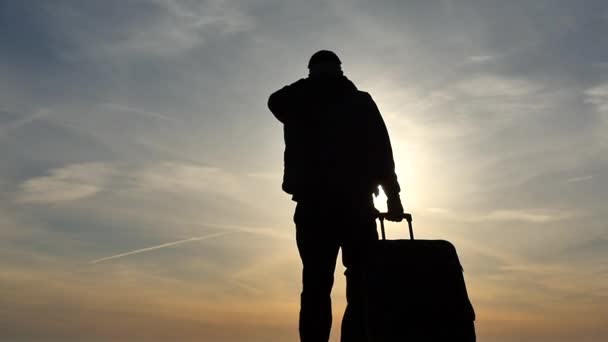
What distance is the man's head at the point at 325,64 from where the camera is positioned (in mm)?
6617

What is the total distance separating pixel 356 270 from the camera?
643 centimetres

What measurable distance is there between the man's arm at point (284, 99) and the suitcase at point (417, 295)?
1.61 metres

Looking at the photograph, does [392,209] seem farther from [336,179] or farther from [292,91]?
[292,91]

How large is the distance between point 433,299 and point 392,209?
3.78 feet

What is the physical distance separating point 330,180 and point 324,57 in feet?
4.01

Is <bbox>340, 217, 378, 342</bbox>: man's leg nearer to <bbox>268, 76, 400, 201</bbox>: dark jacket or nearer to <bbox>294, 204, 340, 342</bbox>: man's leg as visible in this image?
<bbox>294, 204, 340, 342</bbox>: man's leg

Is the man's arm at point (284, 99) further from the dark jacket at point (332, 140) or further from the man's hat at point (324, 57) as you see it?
the man's hat at point (324, 57)

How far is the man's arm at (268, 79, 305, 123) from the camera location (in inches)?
261

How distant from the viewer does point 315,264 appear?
6.41m

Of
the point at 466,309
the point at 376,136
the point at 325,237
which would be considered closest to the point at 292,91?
the point at 376,136

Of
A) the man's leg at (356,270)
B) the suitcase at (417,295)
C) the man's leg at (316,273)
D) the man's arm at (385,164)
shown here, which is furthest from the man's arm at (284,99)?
the suitcase at (417,295)

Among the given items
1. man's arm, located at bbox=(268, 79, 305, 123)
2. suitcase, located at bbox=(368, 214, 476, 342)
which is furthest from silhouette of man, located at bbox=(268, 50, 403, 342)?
suitcase, located at bbox=(368, 214, 476, 342)

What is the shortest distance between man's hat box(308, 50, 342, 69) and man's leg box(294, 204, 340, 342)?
1447 mm

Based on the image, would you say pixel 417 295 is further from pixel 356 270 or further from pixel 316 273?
pixel 316 273
